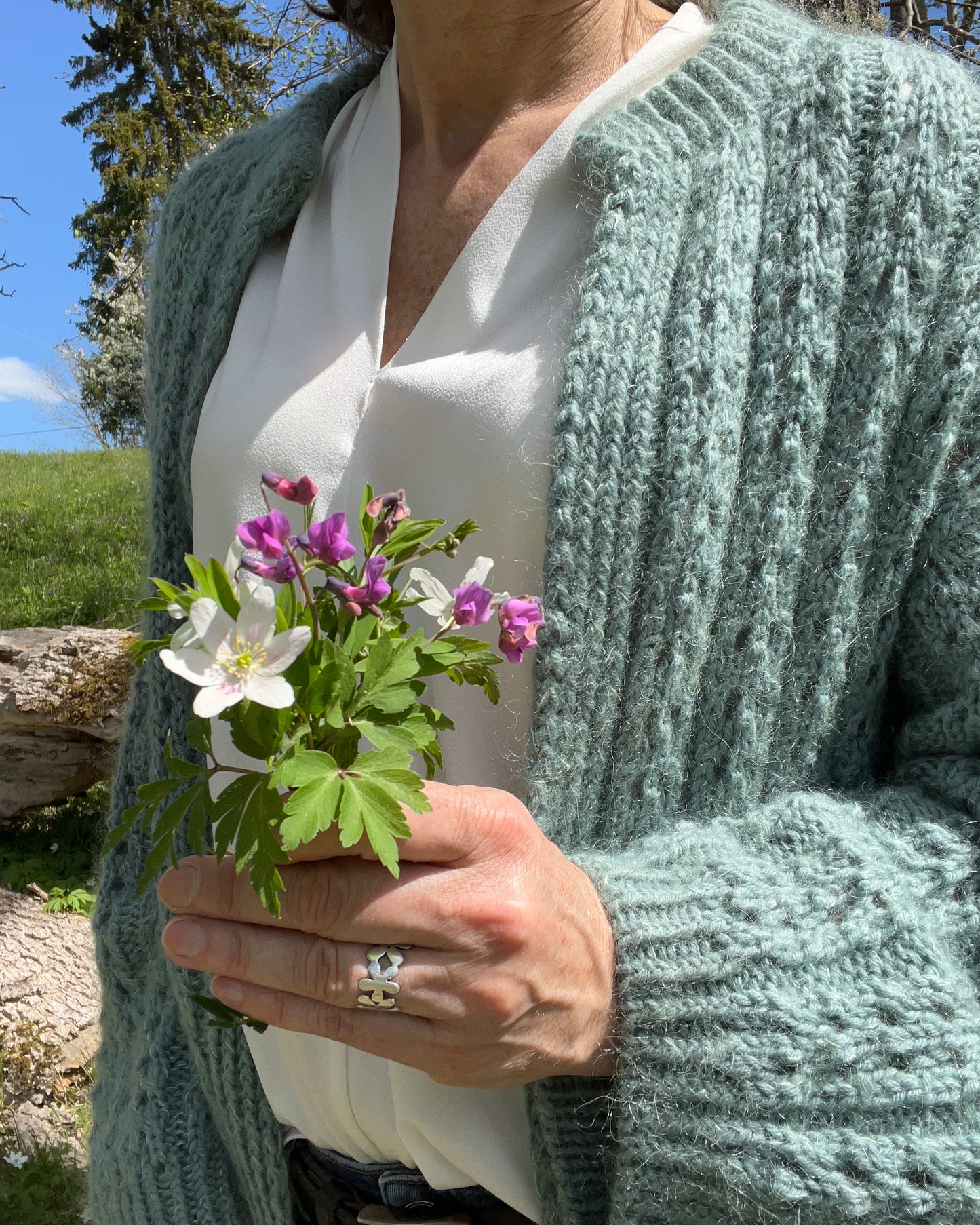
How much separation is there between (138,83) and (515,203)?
2321 cm

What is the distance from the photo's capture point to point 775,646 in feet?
4.06

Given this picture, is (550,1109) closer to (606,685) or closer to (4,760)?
(606,685)

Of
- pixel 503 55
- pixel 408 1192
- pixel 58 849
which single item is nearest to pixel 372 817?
pixel 408 1192

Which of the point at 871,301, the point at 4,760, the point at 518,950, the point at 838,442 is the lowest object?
the point at 4,760

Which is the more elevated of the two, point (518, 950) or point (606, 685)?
point (606, 685)

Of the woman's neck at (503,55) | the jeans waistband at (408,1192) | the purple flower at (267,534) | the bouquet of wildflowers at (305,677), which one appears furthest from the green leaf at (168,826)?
the woman's neck at (503,55)

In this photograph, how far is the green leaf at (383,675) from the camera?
0.84 m

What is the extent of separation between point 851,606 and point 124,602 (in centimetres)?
593

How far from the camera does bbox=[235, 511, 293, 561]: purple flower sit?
32.7 inches

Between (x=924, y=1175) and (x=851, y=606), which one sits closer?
(x=924, y=1175)

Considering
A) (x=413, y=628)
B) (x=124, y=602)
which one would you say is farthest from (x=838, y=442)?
(x=124, y=602)

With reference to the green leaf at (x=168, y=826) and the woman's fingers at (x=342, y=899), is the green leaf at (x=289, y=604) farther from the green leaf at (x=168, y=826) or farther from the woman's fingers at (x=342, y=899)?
the woman's fingers at (x=342, y=899)

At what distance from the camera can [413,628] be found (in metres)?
1.34

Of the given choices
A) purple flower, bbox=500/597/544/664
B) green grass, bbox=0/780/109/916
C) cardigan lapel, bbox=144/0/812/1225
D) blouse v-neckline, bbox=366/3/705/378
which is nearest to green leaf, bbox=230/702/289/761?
purple flower, bbox=500/597/544/664
